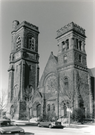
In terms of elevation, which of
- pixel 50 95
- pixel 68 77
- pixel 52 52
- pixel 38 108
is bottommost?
pixel 38 108

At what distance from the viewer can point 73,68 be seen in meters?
40.0

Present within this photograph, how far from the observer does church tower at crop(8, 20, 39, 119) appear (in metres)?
49.7

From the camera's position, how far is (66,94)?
3653 centimetres

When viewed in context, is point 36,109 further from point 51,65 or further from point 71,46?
point 71,46

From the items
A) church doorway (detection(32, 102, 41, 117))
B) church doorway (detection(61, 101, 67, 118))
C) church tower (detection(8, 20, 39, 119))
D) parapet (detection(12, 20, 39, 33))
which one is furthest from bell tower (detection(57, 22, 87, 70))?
parapet (detection(12, 20, 39, 33))

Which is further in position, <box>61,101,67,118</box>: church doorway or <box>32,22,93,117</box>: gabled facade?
<box>61,101,67,118</box>: church doorway

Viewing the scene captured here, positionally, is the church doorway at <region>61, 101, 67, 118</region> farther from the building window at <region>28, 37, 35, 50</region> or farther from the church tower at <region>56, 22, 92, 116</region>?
the building window at <region>28, 37, 35, 50</region>

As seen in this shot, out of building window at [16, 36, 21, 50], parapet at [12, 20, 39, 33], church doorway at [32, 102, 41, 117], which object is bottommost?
church doorway at [32, 102, 41, 117]

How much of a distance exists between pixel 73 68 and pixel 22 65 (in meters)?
17.1

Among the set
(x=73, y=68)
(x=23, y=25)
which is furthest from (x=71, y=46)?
A: (x=23, y=25)

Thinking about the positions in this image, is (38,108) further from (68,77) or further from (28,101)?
(68,77)

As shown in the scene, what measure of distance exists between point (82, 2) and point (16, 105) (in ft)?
125

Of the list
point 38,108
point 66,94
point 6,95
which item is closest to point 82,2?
point 66,94

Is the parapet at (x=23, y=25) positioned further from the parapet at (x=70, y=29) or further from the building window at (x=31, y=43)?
the parapet at (x=70, y=29)
